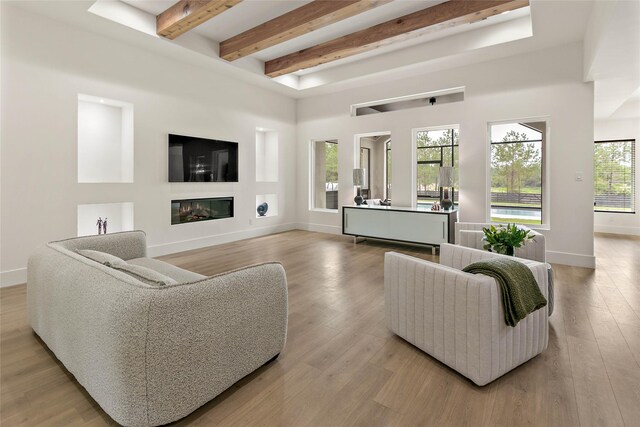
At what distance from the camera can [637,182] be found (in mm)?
7312

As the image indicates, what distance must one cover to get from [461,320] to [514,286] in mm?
367

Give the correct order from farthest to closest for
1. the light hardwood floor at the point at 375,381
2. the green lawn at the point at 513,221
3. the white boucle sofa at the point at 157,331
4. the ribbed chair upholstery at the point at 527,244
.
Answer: the green lawn at the point at 513,221 < the ribbed chair upholstery at the point at 527,244 < the light hardwood floor at the point at 375,381 < the white boucle sofa at the point at 157,331

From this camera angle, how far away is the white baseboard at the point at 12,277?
380 centimetres

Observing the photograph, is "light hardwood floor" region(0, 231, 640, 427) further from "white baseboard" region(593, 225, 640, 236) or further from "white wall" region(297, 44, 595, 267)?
"white baseboard" region(593, 225, 640, 236)

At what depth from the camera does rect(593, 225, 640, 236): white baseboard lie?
7358 millimetres

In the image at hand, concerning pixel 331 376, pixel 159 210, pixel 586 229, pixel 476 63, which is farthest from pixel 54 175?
pixel 586 229

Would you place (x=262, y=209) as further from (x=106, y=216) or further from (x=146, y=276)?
(x=146, y=276)

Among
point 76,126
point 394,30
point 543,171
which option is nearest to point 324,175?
point 394,30

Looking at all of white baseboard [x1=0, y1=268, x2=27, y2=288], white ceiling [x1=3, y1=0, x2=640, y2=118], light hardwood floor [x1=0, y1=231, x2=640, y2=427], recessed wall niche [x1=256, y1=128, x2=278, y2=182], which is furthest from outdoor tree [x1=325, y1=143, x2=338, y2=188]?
white baseboard [x1=0, y1=268, x2=27, y2=288]

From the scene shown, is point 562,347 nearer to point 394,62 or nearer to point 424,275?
point 424,275

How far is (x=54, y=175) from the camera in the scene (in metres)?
4.16

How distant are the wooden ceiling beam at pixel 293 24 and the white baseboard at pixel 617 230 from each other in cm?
745

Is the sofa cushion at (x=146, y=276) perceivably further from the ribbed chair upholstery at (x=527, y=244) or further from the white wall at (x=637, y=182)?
the white wall at (x=637, y=182)

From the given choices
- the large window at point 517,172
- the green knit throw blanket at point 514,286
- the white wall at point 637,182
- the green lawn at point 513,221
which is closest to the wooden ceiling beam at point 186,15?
the green knit throw blanket at point 514,286
